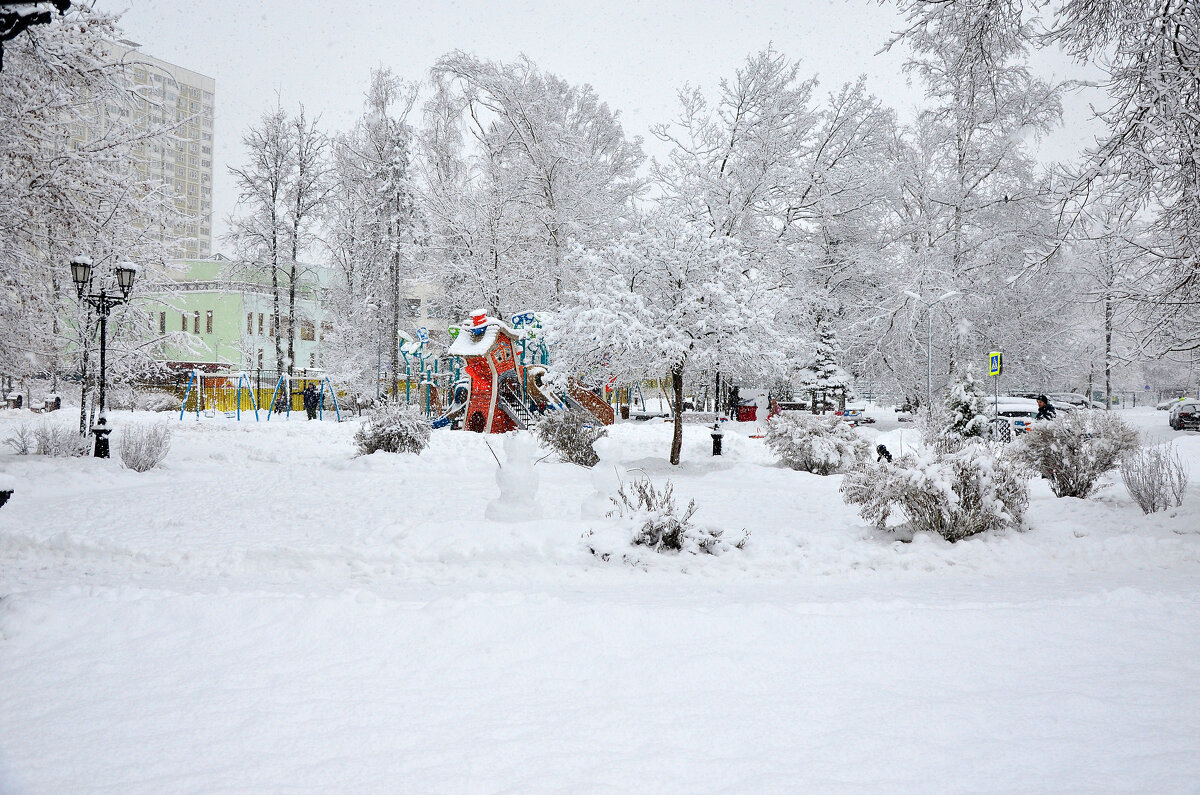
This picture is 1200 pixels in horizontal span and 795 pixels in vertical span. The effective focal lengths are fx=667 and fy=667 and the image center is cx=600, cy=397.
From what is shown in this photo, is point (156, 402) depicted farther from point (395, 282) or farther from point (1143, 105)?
point (1143, 105)

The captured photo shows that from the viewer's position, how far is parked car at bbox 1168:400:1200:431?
23.3m

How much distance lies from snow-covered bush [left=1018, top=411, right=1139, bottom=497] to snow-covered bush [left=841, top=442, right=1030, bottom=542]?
2828 mm

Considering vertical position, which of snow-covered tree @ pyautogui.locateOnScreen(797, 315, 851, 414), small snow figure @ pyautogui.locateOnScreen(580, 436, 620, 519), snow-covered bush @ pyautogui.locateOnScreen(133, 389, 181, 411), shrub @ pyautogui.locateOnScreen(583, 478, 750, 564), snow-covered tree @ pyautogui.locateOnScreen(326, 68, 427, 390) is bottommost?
shrub @ pyautogui.locateOnScreen(583, 478, 750, 564)

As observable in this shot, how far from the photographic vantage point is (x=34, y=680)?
3.69 metres

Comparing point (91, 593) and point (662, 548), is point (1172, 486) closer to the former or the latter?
point (662, 548)

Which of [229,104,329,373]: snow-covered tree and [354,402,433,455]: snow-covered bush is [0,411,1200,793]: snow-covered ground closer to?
[354,402,433,455]: snow-covered bush

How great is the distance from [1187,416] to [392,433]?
26.8 meters

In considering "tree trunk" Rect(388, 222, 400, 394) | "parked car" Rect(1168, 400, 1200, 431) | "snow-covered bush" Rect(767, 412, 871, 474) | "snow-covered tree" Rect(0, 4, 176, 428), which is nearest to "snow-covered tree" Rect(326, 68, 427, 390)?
"tree trunk" Rect(388, 222, 400, 394)

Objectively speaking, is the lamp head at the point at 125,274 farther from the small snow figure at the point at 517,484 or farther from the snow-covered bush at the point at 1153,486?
the snow-covered bush at the point at 1153,486

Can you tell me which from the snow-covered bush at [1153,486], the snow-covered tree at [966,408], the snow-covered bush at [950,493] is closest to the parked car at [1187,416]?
the snow-covered tree at [966,408]

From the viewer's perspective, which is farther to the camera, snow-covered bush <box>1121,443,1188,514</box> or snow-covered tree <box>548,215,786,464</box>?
snow-covered tree <box>548,215,786,464</box>

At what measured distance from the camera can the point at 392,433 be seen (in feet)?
47.4

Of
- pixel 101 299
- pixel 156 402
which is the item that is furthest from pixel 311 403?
pixel 101 299

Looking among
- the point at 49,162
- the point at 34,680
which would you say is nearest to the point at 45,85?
the point at 49,162
